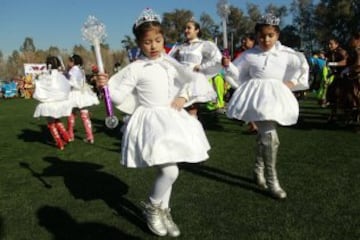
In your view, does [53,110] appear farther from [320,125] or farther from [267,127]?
[320,125]

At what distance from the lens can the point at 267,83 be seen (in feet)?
16.8

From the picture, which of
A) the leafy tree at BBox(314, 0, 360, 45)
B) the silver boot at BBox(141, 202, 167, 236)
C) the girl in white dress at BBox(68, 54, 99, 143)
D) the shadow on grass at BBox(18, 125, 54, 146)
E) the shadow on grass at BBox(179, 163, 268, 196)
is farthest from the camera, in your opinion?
the leafy tree at BBox(314, 0, 360, 45)

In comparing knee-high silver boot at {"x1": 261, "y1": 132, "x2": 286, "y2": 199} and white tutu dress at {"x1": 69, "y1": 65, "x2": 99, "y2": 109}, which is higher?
white tutu dress at {"x1": 69, "y1": 65, "x2": 99, "y2": 109}

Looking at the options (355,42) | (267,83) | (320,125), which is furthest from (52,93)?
(355,42)

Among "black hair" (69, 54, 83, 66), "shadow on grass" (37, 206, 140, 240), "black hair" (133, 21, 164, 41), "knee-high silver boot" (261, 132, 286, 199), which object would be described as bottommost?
"shadow on grass" (37, 206, 140, 240)

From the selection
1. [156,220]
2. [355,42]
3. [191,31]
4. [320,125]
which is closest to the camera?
[156,220]

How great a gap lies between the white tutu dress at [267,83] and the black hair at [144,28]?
146cm

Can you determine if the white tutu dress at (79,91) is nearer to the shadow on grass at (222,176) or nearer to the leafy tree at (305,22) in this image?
the shadow on grass at (222,176)

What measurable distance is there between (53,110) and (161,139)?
5924 mm

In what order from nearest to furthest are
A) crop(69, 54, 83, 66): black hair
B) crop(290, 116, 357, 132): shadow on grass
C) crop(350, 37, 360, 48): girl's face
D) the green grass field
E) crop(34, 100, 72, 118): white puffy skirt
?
the green grass field
crop(350, 37, 360, 48): girl's face
crop(34, 100, 72, 118): white puffy skirt
crop(69, 54, 83, 66): black hair
crop(290, 116, 357, 132): shadow on grass

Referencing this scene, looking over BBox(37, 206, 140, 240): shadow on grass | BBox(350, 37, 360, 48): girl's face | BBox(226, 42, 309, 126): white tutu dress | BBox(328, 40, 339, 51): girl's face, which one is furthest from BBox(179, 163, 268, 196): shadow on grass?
BBox(328, 40, 339, 51): girl's face

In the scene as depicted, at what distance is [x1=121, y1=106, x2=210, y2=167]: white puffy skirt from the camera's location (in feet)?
12.8

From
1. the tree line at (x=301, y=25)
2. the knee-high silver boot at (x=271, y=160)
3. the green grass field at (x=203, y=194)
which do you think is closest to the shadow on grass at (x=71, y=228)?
the green grass field at (x=203, y=194)

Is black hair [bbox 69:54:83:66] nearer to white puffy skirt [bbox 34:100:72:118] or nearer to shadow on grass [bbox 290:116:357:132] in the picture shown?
white puffy skirt [bbox 34:100:72:118]
